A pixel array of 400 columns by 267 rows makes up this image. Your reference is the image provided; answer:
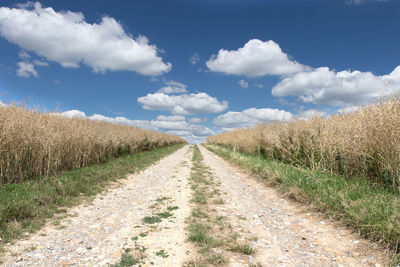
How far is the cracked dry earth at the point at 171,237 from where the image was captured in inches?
135

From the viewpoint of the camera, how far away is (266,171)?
938 centimetres

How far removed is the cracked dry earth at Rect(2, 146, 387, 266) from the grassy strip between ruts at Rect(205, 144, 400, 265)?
0.25 meters

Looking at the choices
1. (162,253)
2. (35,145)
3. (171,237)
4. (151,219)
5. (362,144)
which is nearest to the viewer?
(162,253)

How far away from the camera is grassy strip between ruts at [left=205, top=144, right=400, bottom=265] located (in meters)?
3.76

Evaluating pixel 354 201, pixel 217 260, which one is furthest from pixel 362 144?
pixel 217 260

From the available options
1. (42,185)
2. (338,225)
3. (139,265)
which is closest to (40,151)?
(42,185)

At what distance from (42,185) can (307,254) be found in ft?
25.0

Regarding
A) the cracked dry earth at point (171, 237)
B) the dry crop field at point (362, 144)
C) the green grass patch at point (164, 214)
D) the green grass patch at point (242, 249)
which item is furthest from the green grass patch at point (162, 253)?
the dry crop field at point (362, 144)

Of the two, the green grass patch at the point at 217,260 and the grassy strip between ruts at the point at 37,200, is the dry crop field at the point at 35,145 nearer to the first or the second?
the grassy strip between ruts at the point at 37,200

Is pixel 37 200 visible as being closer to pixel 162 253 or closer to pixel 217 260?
pixel 162 253

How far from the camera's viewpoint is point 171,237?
4.11 meters

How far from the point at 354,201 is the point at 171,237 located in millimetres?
4131

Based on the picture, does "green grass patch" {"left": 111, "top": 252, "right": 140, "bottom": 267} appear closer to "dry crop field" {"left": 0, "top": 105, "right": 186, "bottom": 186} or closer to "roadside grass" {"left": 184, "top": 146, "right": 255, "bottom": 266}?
"roadside grass" {"left": 184, "top": 146, "right": 255, "bottom": 266}

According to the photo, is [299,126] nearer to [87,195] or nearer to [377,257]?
[377,257]
